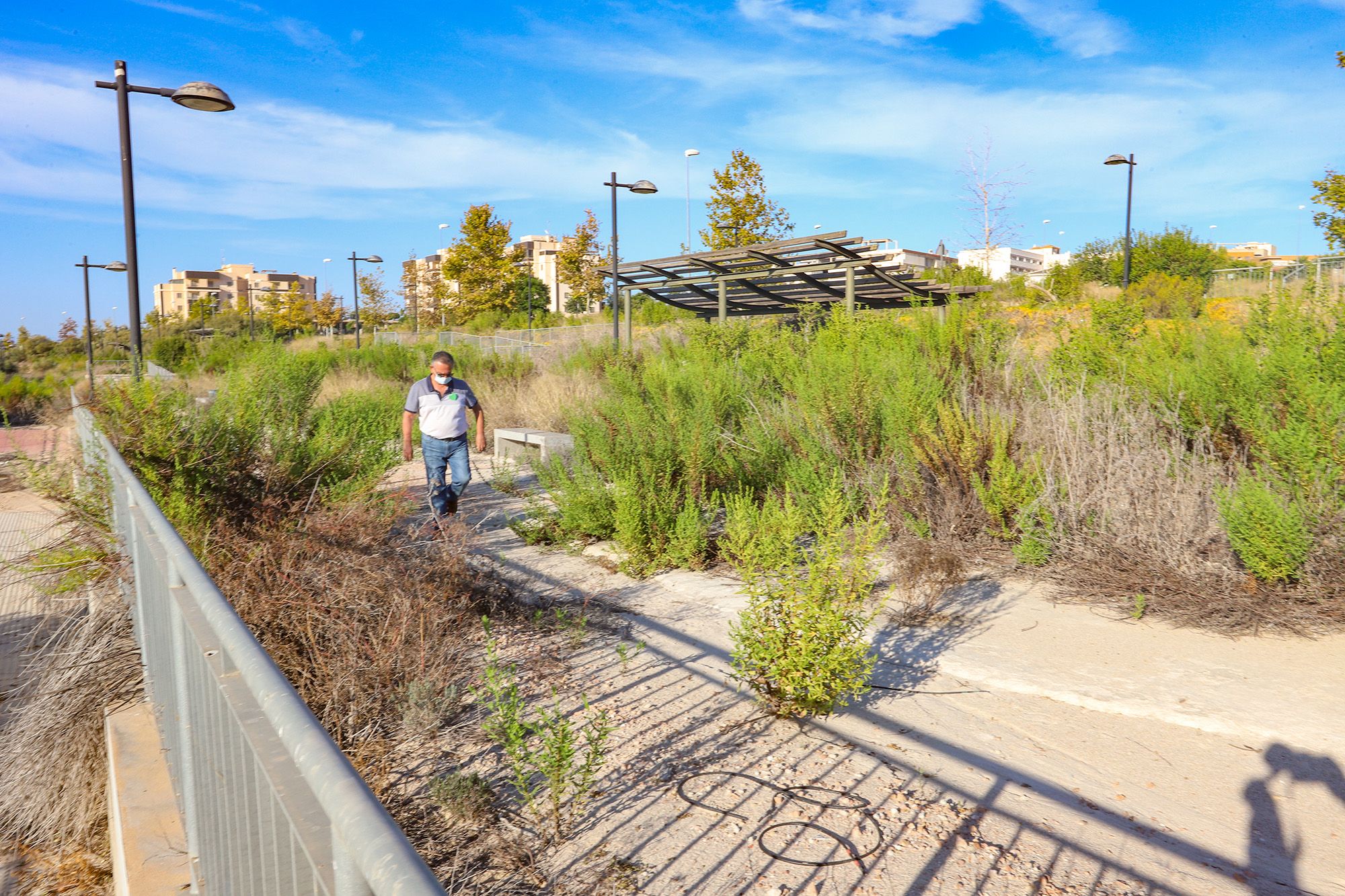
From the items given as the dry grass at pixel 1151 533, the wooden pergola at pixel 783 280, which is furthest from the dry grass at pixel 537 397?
the dry grass at pixel 1151 533

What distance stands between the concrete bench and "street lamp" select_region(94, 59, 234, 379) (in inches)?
175

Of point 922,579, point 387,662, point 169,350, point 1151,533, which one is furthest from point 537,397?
point 169,350

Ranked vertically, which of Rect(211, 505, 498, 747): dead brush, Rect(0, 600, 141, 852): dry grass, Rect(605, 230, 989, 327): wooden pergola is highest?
Rect(605, 230, 989, 327): wooden pergola

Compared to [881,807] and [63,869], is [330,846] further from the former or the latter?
[63,869]

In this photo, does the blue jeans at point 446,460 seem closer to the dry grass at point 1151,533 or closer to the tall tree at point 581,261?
the dry grass at point 1151,533

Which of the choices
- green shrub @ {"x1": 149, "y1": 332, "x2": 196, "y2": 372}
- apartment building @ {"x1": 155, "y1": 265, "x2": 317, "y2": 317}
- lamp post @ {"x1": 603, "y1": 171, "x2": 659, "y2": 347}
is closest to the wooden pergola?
lamp post @ {"x1": 603, "y1": 171, "x2": 659, "y2": 347}

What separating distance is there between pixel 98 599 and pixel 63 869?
4.81ft

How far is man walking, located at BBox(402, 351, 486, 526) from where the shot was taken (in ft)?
26.0

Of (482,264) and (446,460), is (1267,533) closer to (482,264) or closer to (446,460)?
(446,460)

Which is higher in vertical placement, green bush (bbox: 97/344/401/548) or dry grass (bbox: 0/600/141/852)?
green bush (bbox: 97/344/401/548)

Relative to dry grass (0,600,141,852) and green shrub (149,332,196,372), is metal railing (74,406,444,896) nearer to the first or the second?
dry grass (0,600,141,852)

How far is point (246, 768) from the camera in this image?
158cm

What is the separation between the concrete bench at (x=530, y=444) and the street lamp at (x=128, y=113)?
4439 millimetres

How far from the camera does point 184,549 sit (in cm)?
226
